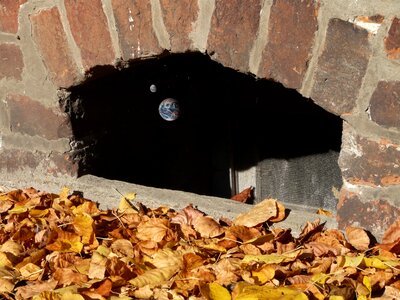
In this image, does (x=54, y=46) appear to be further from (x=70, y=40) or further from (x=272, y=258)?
(x=272, y=258)

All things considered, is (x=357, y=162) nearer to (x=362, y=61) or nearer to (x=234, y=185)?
(x=362, y=61)

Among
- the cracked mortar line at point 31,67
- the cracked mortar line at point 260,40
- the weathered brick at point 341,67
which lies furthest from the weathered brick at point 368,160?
the cracked mortar line at point 31,67

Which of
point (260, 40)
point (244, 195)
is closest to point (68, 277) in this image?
point (260, 40)

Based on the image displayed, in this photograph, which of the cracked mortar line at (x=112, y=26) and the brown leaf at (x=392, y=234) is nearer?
the brown leaf at (x=392, y=234)

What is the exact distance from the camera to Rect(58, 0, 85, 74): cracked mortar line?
2840mm

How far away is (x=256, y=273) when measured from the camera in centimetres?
225

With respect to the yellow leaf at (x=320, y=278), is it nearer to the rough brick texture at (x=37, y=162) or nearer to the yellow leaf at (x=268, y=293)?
the yellow leaf at (x=268, y=293)

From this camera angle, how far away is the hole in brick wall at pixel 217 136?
137 inches

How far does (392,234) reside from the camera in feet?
7.98

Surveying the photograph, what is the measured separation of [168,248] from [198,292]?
0.30m

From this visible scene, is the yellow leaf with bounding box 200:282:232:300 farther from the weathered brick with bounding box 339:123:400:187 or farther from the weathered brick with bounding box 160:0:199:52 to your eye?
the weathered brick with bounding box 160:0:199:52

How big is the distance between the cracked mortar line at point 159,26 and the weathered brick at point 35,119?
1.98ft

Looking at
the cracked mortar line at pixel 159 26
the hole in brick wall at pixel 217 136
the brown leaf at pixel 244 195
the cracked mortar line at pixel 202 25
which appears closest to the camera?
the cracked mortar line at pixel 202 25

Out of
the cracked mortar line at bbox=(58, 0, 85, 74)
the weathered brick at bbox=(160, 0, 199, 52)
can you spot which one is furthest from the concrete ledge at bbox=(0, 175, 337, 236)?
the weathered brick at bbox=(160, 0, 199, 52)
